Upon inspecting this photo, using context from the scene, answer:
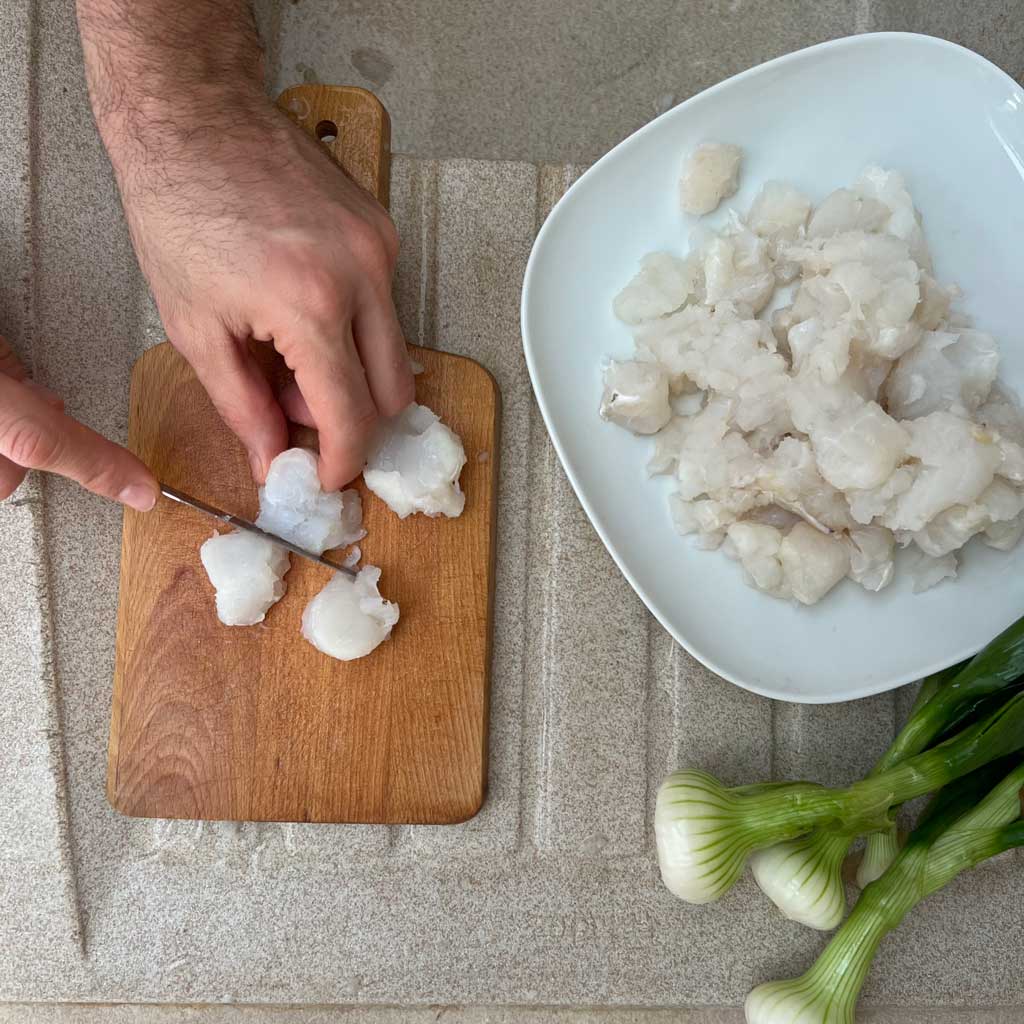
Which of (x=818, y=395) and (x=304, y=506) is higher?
(x=818, y=395)

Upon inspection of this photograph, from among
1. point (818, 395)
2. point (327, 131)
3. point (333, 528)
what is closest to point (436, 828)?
point (333, 528)

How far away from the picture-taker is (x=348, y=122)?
980 mm

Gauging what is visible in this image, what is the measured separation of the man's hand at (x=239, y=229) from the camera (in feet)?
2.64

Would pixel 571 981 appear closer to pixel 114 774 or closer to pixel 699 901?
pixel 699 901

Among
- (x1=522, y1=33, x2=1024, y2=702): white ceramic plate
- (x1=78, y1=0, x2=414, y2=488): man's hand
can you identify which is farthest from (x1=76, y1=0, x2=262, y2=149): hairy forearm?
(x1=522, y1=33, x2=1024, y2=702): white ceramic plate

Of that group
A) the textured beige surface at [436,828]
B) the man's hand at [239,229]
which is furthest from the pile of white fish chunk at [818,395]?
the man's hand at [239,229]

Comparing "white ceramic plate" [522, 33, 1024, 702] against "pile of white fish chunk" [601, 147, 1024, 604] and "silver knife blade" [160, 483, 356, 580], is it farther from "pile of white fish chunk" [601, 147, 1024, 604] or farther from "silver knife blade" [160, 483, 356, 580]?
"silver knife blade" [160, 483, 356, 580]

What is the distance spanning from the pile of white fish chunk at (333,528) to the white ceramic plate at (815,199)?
0.13 metres

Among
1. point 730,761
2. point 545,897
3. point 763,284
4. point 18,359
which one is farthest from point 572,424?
point 18,359

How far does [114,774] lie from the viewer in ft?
3.14

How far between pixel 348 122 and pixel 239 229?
0.83ft

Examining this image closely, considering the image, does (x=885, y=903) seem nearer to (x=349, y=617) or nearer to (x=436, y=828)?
(x=436, y=828)

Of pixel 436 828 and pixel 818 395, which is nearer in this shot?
pixel 818 395

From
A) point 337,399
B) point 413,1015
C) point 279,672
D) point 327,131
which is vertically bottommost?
point 413,1015
